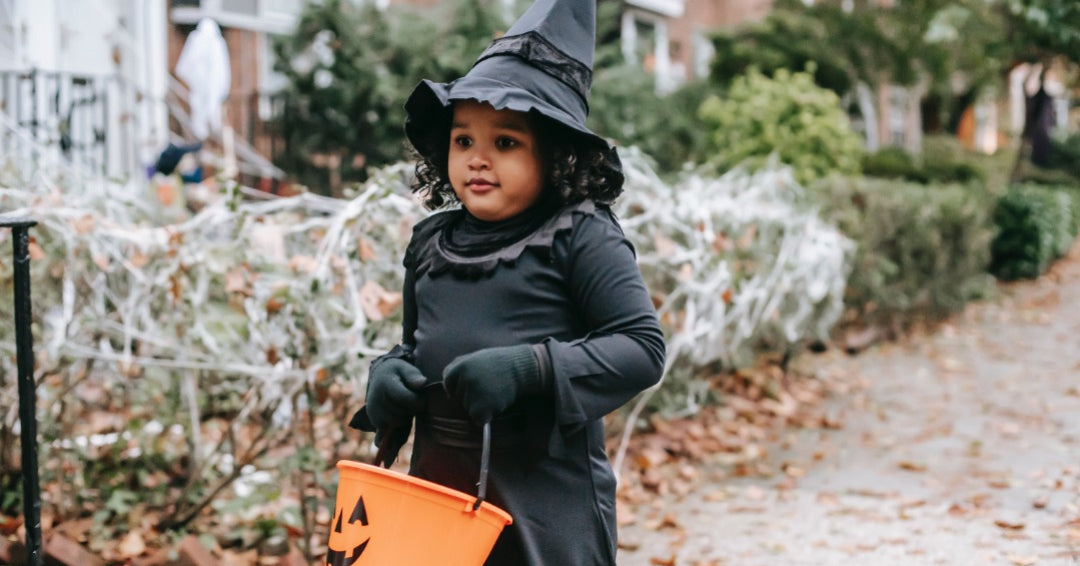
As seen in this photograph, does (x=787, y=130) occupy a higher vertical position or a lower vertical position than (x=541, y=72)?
higher

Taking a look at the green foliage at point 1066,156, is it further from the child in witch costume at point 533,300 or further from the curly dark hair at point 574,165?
the child in witch costume at point 533,300

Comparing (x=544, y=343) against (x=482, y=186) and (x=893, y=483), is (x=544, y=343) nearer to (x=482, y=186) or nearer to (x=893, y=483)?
(x=482, y=186)

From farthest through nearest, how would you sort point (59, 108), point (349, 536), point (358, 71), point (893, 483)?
1. point (358, 71)
2. point (59, 108)
3. point (893, 483)
4. point (349, 536)

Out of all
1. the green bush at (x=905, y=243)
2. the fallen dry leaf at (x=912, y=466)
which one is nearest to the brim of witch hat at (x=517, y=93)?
the fallen dry leaf at (x=912, y=466)

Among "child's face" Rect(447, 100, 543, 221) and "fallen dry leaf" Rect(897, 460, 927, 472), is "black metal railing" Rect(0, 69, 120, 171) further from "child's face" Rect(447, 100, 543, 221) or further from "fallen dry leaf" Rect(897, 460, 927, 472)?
"fallen dry leaf" Rect(897, 460, 927, 472)

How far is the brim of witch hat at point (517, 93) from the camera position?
6.64 ft

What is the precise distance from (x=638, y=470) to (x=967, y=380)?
3.58 m

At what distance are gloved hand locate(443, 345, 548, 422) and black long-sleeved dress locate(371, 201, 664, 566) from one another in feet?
0.28

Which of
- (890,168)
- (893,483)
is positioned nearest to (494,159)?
(893,483)

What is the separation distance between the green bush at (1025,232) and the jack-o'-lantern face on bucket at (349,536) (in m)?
11.7

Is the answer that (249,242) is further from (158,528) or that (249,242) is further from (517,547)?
(517,547)

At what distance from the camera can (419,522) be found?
1.84m

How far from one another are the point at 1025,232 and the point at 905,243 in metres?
4.52

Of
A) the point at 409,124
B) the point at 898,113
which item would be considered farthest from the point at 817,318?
the point at 898,113
